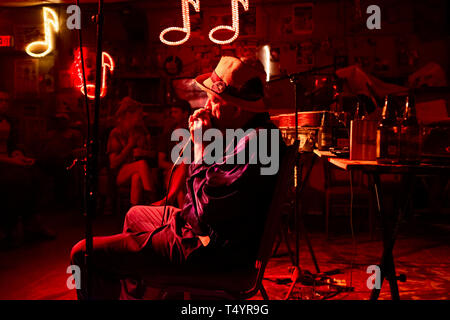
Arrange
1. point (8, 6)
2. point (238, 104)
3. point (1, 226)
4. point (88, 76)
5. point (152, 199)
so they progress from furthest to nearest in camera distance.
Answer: point (8, 6)
point (88, 76)
point (152, 199)
point (1, 226)
point (238, 104)

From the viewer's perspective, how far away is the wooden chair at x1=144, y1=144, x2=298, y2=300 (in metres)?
1.51

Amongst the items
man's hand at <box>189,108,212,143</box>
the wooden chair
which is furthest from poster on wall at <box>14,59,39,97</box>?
the wooden chair

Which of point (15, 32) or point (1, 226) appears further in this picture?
point (15, 32)

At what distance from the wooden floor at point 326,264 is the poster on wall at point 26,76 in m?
3.36

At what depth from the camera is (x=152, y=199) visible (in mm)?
4984

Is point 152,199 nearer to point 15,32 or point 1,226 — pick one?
point 1,226

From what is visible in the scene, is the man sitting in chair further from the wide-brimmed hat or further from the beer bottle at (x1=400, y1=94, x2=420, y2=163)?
the beer bottle at (x1=400, y1=94, x2=420, y2=163)

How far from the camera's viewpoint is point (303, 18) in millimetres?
6531

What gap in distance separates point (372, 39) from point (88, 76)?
4.81 metres

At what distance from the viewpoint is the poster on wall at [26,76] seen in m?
7.10

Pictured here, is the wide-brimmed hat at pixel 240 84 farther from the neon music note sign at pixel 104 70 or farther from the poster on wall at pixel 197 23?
the poster on wall at pixel 197 23

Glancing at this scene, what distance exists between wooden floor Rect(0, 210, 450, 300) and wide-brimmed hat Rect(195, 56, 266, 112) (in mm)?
1424
